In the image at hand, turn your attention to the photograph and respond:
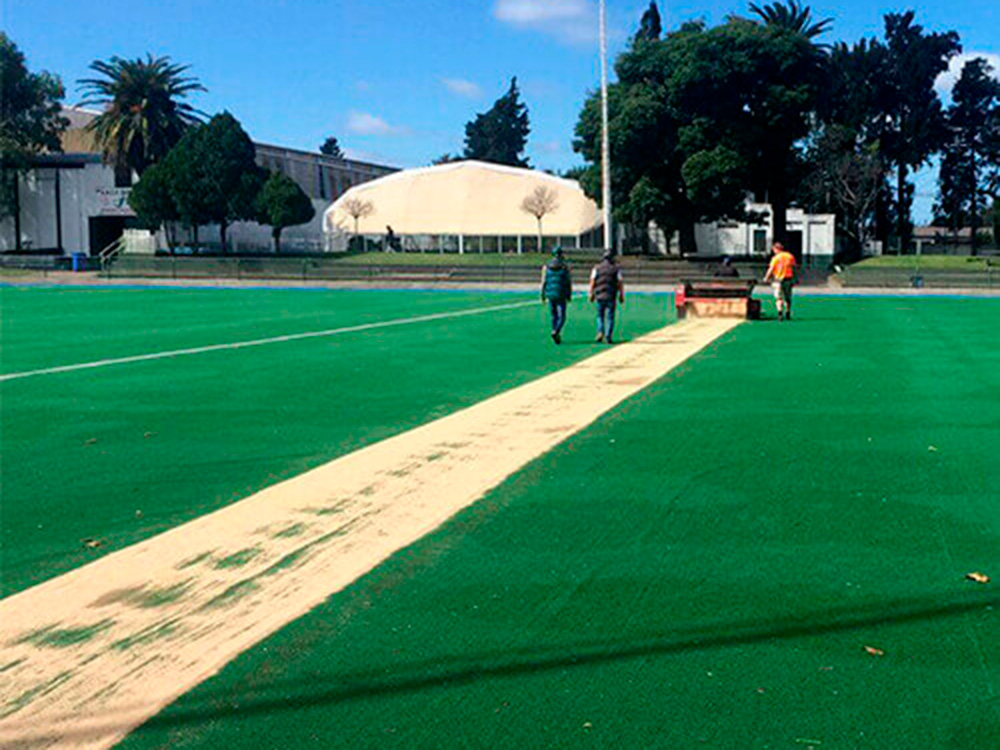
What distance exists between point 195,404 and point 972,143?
3127 inches

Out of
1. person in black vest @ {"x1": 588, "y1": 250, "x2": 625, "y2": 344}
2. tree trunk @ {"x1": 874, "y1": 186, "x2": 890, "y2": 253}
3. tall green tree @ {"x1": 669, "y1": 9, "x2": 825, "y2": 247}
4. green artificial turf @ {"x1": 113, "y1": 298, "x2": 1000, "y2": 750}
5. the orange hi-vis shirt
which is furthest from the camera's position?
tree trunk @ {"x1": 874, "y1": 186, "x2": 890, "y2": 253}

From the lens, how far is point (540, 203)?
68.4m

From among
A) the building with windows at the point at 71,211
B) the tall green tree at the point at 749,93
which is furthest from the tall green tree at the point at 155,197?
the tall green tree at the point at 749,93

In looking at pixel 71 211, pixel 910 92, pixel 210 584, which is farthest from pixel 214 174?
pixel 210 584

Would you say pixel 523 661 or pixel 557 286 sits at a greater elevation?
pixel 557 286

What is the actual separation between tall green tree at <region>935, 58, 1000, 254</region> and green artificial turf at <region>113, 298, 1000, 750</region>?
76039 millimetres

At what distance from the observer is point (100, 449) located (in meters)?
8.75

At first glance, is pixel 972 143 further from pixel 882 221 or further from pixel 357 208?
pixel 357 208

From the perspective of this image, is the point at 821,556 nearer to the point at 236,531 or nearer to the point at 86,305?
the point at 236,531

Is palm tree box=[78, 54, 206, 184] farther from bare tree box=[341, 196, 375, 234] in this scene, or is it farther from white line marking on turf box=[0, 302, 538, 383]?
white line marking on turf box=[0, 302, 538, 383]

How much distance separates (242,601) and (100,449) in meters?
4.22

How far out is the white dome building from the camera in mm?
72938

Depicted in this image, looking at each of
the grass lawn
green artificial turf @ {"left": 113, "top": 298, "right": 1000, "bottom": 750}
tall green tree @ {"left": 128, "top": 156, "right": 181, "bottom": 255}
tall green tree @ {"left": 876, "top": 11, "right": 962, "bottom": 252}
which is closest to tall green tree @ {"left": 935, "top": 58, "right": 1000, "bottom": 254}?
tall green tree @ {"left": 876, "top": 11, "right": 962, "bottom": 252}

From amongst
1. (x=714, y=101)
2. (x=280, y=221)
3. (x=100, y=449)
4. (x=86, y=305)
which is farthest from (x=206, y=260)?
(x=100, y=449)
